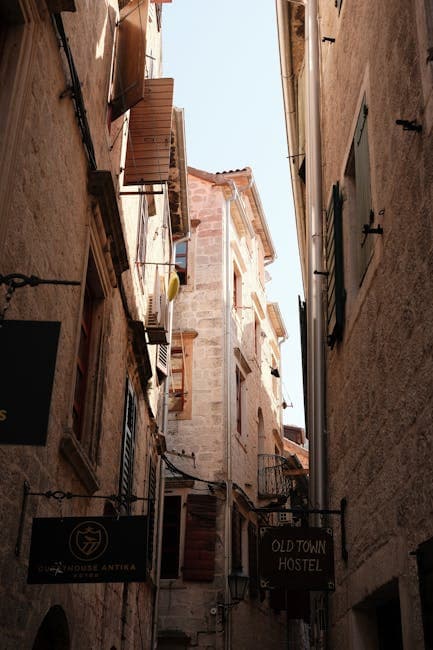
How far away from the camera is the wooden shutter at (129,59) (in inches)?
380

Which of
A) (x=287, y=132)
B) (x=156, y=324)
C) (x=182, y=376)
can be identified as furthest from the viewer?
(x=182, y=376)

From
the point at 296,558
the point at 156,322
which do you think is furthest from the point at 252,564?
the point at 296,558

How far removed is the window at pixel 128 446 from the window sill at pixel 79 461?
7.27 ft

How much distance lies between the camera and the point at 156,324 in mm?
12453

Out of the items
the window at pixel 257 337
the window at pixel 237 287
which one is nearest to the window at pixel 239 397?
the window at pixel 237 287

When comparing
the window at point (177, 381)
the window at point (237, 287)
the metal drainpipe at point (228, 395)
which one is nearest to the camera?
the metal drainpipe at point (228, 395)

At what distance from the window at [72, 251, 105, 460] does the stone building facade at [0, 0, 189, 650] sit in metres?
0.02

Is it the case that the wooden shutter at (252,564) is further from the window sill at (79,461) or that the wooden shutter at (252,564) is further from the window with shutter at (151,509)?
the window sill at (79,461)

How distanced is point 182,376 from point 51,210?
1372cm

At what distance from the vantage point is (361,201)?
21.8 ft

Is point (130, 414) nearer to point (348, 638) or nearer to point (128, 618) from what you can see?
point (128, 618)

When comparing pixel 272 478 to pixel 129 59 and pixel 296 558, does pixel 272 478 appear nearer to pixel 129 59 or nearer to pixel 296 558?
pixel 129 59

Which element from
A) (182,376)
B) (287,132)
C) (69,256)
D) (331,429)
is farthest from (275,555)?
(182,376)

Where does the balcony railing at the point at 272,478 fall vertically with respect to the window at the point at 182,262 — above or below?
below
